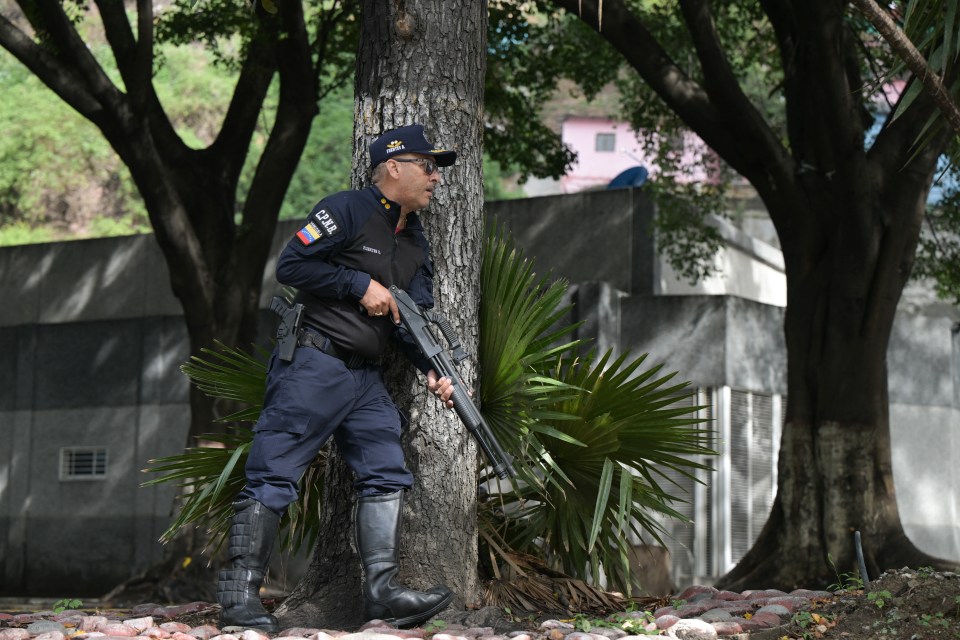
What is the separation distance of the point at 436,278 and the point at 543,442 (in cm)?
110

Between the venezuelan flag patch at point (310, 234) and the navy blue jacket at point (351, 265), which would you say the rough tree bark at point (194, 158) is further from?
the venezuelan flag patch at point (310, 234)

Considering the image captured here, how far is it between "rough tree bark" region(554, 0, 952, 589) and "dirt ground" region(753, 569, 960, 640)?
4.80 meters

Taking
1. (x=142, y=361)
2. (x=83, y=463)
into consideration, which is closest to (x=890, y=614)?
(x=142, y=361)

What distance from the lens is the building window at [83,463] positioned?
17.3 metres

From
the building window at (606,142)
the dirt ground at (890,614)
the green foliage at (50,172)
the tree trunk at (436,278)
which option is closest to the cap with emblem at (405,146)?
the tree trunk at (436,278)

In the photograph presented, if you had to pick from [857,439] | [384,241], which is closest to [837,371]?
[857,439]

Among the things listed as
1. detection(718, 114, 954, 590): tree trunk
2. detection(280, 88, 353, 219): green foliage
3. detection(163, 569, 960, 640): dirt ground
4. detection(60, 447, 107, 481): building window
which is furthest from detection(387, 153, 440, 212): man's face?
detection(280, 88, 353, 219): green foliage

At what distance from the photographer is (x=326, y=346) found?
18.6 ft

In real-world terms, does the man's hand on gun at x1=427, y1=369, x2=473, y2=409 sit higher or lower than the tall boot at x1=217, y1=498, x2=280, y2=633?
higher

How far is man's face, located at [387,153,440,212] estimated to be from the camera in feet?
19.2

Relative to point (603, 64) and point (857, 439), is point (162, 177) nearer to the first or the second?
point (603, 64)

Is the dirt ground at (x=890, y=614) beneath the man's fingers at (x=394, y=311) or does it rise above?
beneath

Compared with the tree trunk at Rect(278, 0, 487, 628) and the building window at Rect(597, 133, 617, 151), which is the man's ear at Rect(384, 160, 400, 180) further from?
the building window at Rect(597, 133, 617, 151)

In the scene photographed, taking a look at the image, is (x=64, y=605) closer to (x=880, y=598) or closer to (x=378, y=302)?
(x=378, y=302)
